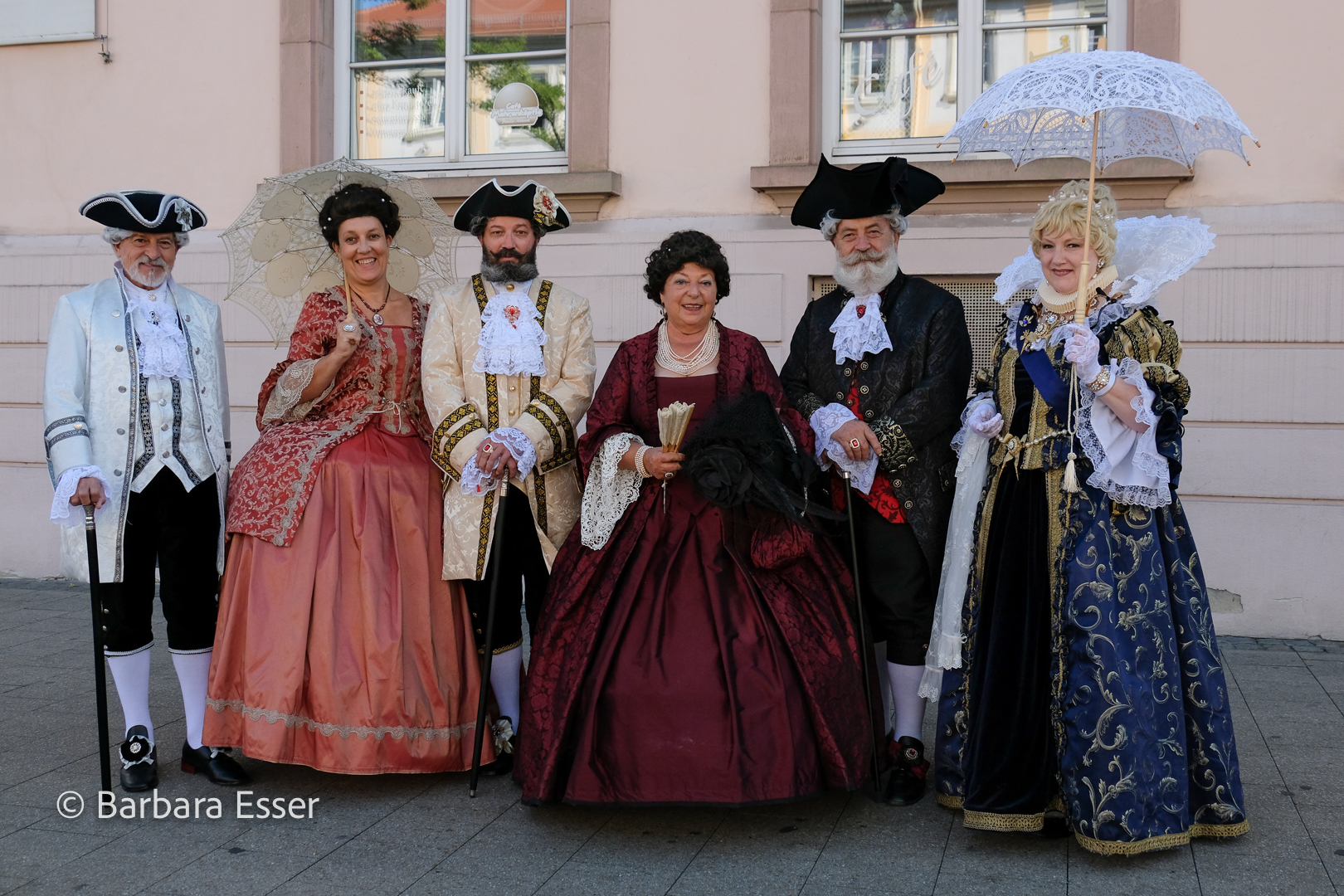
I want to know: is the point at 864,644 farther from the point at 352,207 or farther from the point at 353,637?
the point at 352,207

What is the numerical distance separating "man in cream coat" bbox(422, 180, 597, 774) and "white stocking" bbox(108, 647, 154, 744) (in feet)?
3.44

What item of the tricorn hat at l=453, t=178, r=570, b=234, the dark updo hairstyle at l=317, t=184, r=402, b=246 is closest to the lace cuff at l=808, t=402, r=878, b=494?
the tricorn hat at l=453, t=178, r=570, b=234

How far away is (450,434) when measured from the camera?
3.68m

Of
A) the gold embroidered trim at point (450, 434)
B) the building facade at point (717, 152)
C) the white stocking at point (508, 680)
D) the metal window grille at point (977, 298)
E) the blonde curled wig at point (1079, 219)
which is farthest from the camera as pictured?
the metal window grille at point (977, 298)

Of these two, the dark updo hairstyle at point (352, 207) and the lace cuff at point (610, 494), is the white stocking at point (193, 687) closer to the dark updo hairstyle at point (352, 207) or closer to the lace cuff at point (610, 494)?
the lace cuff at point (610, 494)

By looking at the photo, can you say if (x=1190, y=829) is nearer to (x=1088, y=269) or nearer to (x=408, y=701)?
(x=1088, y=269)

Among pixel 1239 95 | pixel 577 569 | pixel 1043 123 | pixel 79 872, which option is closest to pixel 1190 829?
pixel 577 569

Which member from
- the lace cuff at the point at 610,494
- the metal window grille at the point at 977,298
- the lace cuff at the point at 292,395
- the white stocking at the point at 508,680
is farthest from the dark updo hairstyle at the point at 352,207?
the metal window grille at the point at 977,298

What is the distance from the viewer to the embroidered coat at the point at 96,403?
363cm

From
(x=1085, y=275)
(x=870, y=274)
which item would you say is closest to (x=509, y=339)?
(x=870, y=274)

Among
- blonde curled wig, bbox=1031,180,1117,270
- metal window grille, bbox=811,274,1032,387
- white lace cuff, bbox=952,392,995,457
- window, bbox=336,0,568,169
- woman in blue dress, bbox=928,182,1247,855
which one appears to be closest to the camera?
woman in blue dress, bbox=928,182,1247,855

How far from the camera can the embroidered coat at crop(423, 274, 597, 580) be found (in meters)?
3.70

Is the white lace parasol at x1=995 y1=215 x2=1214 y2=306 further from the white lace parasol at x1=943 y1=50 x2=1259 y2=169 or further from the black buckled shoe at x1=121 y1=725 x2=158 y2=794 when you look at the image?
the black buckled shoe at x1=121 y1=725 x2=158 y2=794

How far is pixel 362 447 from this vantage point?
3777mm
